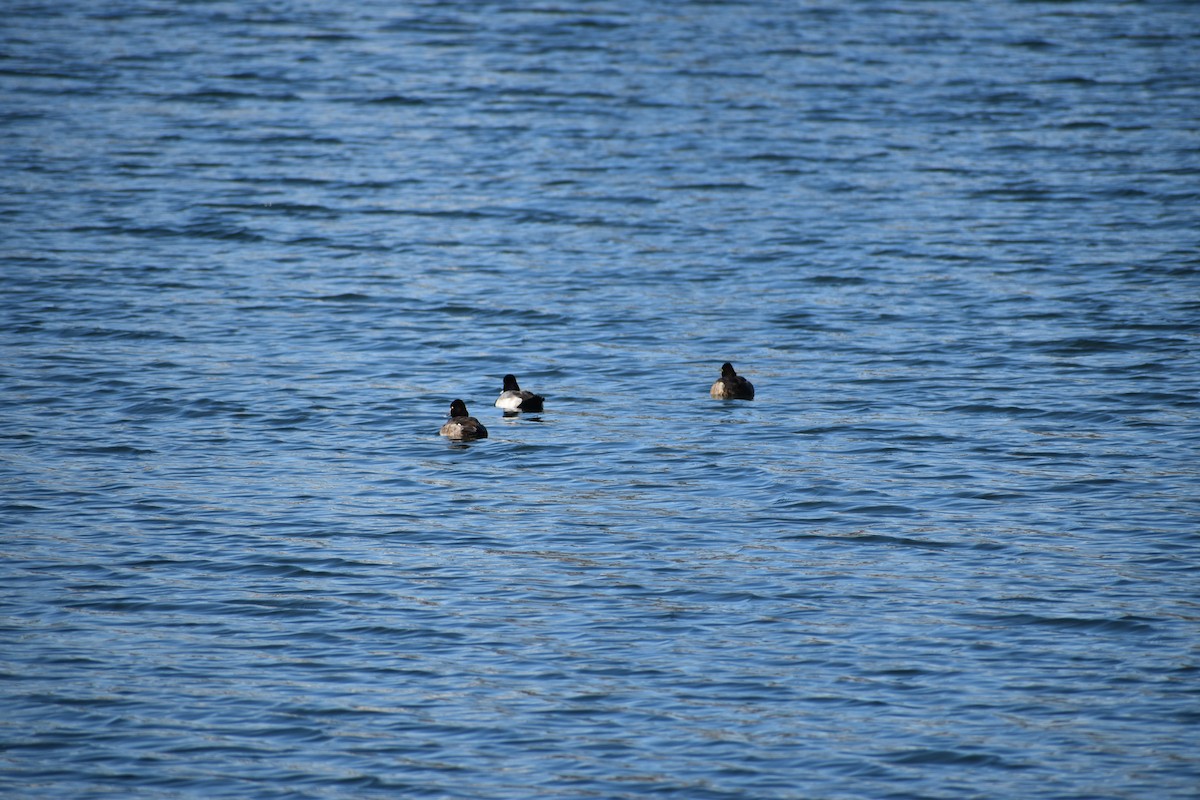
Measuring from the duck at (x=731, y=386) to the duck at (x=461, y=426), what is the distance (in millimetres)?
3566

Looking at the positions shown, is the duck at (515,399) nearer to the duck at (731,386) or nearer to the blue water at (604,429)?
the blue water at (604,429)

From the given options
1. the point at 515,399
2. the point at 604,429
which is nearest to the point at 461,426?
the point at 515,399

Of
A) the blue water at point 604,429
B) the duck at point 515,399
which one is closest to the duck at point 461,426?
the blue water at point 604,429

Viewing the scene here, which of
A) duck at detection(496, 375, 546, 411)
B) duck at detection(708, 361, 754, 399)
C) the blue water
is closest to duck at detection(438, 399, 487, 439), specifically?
the blue water

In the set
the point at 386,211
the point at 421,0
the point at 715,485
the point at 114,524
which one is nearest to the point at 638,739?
the point at 715,485

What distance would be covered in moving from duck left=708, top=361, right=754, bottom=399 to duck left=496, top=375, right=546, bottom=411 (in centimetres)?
256

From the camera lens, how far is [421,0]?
5419 centimetres

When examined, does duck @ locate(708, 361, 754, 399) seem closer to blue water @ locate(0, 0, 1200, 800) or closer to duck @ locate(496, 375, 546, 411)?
blue water @ locate(0, 0, 1200, 800)

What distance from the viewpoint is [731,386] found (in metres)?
21.6

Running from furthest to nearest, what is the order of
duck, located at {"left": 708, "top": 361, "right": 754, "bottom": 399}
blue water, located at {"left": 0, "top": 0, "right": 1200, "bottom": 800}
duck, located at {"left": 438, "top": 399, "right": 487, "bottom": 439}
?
1. duck, located at {"left": 708, "top": 361, "right": 754, "bottom": 399}
2. duck, located at {"left": 438, "top": 399, "right": 487, "bottom": 439}
3. blue water, located at {"left": 0, "top": 0, "right": 1200, "bottom": 800}

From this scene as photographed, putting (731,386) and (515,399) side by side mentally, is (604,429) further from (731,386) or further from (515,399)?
(731,386)

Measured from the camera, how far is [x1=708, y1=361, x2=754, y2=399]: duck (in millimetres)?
21594

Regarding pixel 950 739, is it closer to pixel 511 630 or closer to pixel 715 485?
pixel 511 630

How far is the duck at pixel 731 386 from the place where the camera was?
2159 centimetres
